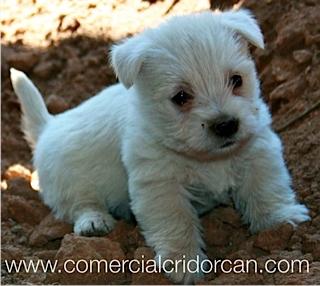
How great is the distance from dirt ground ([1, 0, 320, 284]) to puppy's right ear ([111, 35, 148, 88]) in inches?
42.3

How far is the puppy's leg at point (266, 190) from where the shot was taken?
15.2 ft

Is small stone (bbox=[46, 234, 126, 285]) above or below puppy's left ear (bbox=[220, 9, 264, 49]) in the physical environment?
below

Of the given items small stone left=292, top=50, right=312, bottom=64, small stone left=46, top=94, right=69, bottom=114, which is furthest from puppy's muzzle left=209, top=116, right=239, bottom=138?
small stone left=46, top=94, right=69, bottom=114

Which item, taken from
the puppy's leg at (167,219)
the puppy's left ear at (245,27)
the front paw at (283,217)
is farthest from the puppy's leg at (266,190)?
the puppy's left ear at (245,27)

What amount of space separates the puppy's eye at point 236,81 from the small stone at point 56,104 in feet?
11.6

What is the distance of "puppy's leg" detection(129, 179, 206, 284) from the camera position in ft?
14.2

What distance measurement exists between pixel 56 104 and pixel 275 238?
383 cm

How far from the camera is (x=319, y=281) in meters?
3.74

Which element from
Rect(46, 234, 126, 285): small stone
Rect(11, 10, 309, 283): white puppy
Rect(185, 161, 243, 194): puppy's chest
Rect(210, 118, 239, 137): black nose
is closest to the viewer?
Rect(210, 118, 239, 137): black nose

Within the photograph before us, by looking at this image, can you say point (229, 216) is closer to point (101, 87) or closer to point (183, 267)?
point (183, 267)

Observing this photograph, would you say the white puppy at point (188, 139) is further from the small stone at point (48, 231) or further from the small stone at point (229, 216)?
the small stone at point (48, 231)

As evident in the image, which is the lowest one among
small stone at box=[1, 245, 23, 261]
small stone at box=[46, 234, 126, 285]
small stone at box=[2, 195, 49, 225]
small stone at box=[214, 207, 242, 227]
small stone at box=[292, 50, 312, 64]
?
small stone at box=[2, 195, 49, 225]

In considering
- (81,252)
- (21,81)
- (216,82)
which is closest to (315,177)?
(216,82)

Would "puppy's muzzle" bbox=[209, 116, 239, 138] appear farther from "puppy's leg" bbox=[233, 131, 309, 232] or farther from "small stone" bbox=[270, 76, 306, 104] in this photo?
"small stone" bbox=[270, 76, 306, 104]
